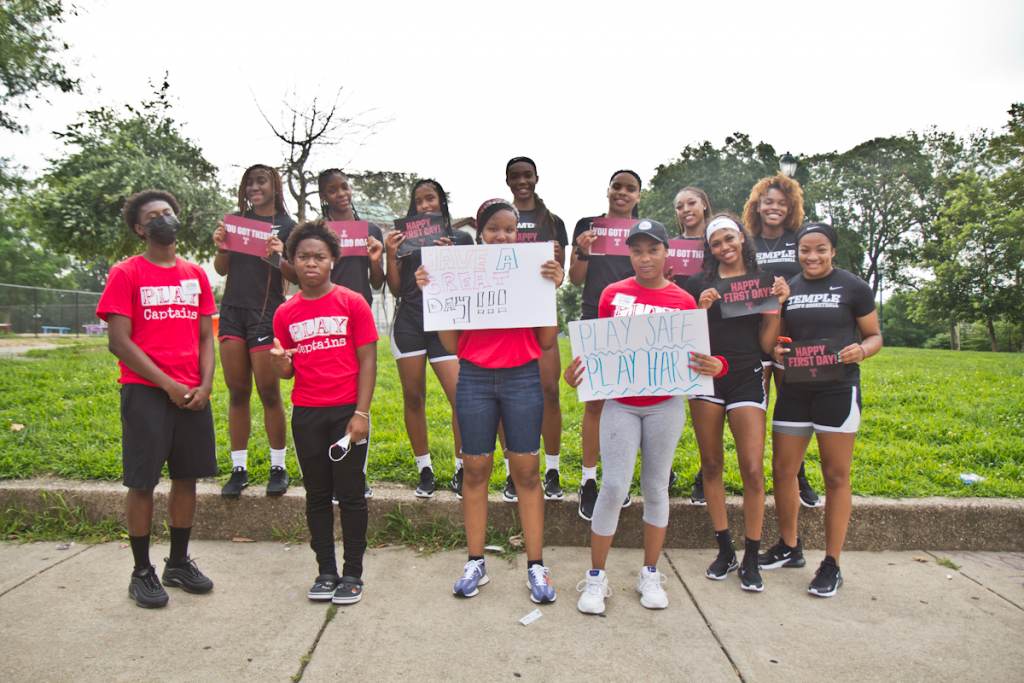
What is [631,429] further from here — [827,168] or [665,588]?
[827,168]

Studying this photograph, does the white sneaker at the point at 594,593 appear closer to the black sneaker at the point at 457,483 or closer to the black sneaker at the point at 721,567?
the black sneaker at the point at 721,567

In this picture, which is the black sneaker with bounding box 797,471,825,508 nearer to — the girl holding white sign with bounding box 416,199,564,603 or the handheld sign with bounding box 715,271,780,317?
the handheld sign with bounding box 715,271,780,317

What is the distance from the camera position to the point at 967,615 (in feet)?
10.5

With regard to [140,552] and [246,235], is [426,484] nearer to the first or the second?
[140,552]

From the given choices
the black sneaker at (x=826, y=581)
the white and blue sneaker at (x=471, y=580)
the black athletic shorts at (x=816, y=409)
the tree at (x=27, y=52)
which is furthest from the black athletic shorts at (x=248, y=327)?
the tree at (x=27, y=52)

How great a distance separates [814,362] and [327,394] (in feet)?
8.71

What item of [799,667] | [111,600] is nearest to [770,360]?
[799,667]

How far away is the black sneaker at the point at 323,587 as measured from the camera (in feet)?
10.8

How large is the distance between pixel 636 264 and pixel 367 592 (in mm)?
2302

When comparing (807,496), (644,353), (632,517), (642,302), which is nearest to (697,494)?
(632,517)

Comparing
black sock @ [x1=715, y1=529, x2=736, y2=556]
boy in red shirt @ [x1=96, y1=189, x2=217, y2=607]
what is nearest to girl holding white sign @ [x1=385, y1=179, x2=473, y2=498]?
boy in red shirt @ [x1=96, y1=189, x2=217, y2=607]

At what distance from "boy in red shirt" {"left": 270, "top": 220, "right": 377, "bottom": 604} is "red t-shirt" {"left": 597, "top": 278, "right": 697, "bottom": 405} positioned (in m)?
1.34

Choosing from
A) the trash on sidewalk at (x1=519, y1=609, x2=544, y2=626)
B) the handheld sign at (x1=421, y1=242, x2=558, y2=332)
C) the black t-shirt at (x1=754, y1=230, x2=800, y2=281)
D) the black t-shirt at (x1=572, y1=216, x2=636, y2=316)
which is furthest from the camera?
the black t-shirt at (x1=572, y1=216, x2=636, y2=316)

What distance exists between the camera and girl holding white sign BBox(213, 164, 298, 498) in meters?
4.09
